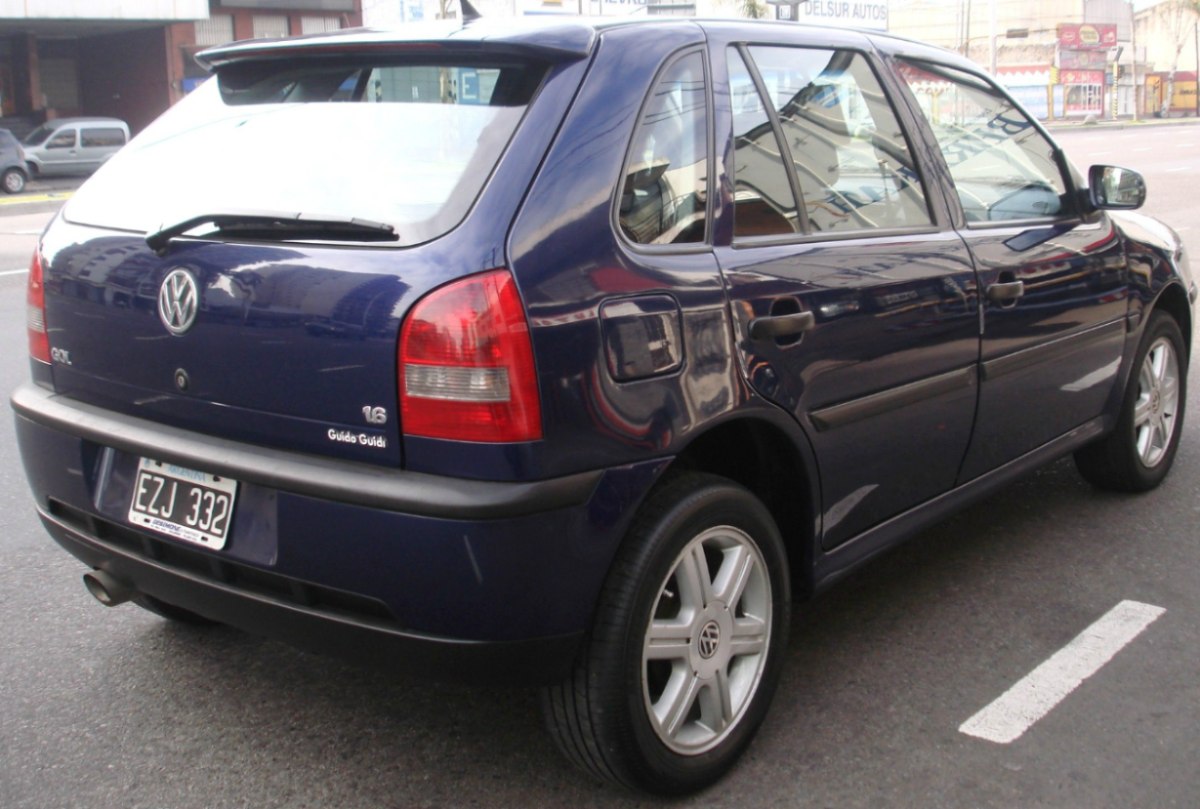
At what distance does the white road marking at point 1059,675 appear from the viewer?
3154 millimetres

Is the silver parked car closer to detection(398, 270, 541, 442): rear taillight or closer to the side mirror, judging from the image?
the side mirror

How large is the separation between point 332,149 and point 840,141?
1.38m

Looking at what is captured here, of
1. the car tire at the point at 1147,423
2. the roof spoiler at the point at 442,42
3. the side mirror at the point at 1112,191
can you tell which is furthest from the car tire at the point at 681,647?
the car tire at the point at 1147,423

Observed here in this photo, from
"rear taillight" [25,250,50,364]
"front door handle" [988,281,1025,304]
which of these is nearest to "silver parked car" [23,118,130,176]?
"rear taillight" [25,250,50,364]

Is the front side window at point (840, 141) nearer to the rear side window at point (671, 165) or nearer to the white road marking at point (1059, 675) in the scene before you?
the rear side window at point (671, 165)

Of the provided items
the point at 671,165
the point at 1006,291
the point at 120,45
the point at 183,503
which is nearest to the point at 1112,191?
the point at 1006,291

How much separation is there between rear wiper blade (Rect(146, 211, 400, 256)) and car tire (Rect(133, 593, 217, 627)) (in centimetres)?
118

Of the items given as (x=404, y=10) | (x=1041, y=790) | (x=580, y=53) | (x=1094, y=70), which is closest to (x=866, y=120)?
(x=580, y=53)

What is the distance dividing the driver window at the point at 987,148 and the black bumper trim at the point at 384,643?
200 cm

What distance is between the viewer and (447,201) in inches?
99.7

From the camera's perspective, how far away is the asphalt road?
113 inches

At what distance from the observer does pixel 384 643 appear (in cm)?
254

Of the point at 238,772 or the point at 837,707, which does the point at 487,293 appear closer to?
the point at 238,772

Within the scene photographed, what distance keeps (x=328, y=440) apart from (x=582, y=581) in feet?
1.85
